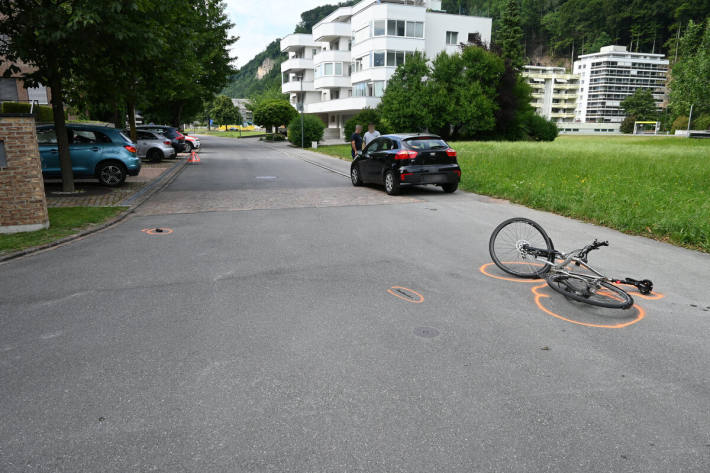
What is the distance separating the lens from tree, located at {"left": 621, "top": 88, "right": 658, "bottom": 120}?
122 meters

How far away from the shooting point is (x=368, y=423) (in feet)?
9.97

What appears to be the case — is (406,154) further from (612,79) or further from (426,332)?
(612,79)

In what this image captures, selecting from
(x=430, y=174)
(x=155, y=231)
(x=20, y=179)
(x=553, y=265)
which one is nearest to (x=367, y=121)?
(x=430, y=174)

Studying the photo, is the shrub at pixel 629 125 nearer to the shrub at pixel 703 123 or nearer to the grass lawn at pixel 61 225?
the shrub at pixel 703 123

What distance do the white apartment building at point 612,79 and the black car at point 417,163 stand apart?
14617cm

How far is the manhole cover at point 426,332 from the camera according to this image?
4332 mm

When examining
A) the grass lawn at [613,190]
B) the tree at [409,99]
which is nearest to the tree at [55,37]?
the grass lawn at [613,190]

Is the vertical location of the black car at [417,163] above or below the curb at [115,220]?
above

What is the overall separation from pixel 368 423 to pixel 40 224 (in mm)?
7725

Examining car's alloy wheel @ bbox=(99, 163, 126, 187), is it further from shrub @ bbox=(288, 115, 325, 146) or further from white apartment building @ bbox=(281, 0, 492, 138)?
white apartment building @ bbox=(281, 0, 492, 138)

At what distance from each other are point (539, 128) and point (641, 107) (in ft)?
295

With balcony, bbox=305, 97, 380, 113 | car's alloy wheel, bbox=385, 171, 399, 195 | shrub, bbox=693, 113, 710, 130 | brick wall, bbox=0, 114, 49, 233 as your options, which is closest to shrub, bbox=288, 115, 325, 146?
balcony, bbox=305, 97, 380, 113

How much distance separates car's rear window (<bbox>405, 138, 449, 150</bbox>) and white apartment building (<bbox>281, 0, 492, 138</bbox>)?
3979 cm

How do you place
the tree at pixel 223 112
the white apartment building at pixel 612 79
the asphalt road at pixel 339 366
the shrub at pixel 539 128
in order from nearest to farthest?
the asphalt road at pixel 339 366, the shrub at pixel 539 128, the tree at pixel 223 112, the white apartment building at pixel 612 79
